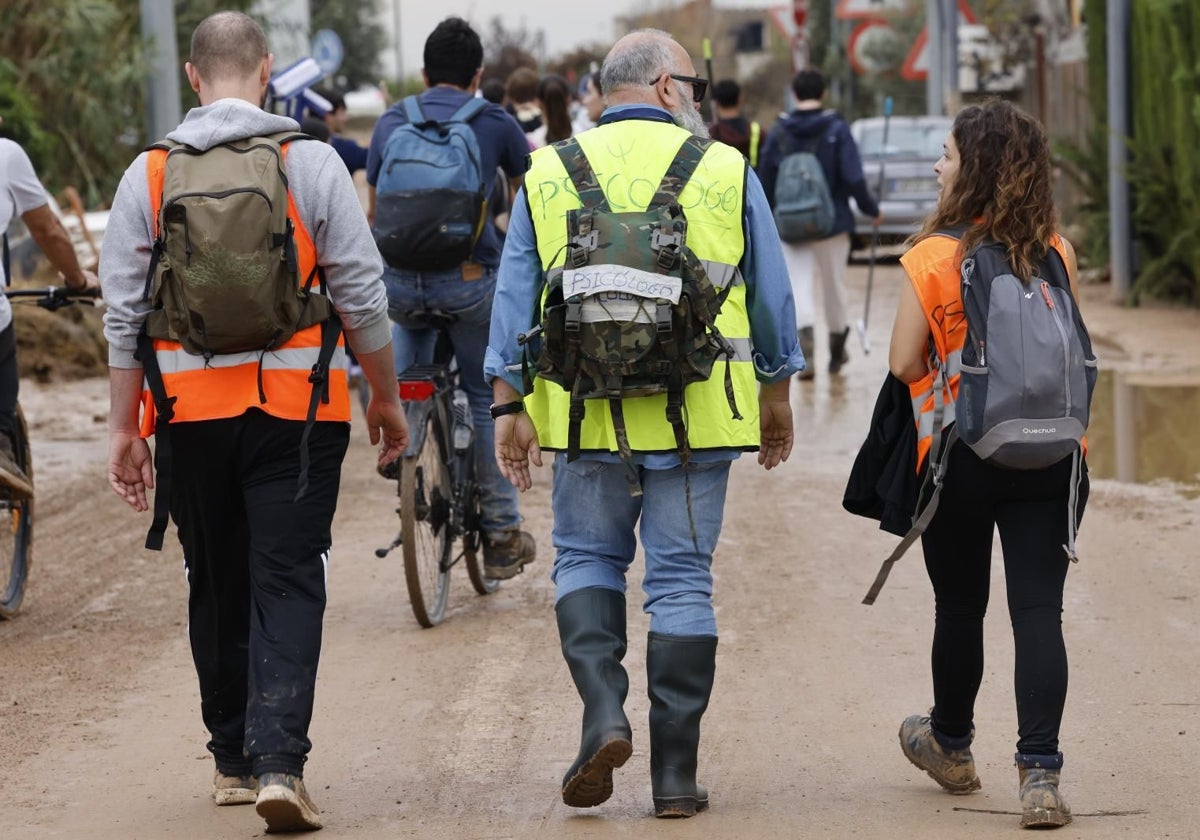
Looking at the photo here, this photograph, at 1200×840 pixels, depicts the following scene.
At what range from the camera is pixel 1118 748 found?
5598 millimetres

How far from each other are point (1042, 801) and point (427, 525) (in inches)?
129

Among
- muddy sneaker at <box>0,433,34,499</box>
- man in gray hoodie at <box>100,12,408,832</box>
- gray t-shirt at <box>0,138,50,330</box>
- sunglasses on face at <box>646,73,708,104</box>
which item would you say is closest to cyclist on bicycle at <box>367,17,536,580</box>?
gray t-shirt at <box>0,138,50,330</box>

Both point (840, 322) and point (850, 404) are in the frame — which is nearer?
point (850, 404)

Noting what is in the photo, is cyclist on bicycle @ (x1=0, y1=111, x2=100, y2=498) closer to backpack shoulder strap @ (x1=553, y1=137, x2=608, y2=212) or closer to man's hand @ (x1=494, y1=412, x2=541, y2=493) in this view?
man's hand @ (x1=494, y1=412, x2=541, y2=493)

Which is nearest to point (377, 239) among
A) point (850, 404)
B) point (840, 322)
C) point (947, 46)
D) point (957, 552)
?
point (957, 552)

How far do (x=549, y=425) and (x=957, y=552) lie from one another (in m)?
1.07

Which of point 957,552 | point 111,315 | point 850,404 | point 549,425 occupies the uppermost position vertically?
point 111,315

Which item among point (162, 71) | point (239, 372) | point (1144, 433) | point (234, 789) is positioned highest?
point (162, 71)

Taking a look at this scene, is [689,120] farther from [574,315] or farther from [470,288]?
[470,288]

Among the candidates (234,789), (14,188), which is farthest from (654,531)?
(14,188)

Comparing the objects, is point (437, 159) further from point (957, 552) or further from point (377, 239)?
point (957, 552)

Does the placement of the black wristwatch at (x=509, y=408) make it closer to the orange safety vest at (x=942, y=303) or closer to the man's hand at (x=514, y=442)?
the man's hand at (x=514, y=442)

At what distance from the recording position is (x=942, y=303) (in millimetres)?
4836

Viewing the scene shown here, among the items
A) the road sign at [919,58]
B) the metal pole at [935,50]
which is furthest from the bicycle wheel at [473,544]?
the metal pole at [935,50]
